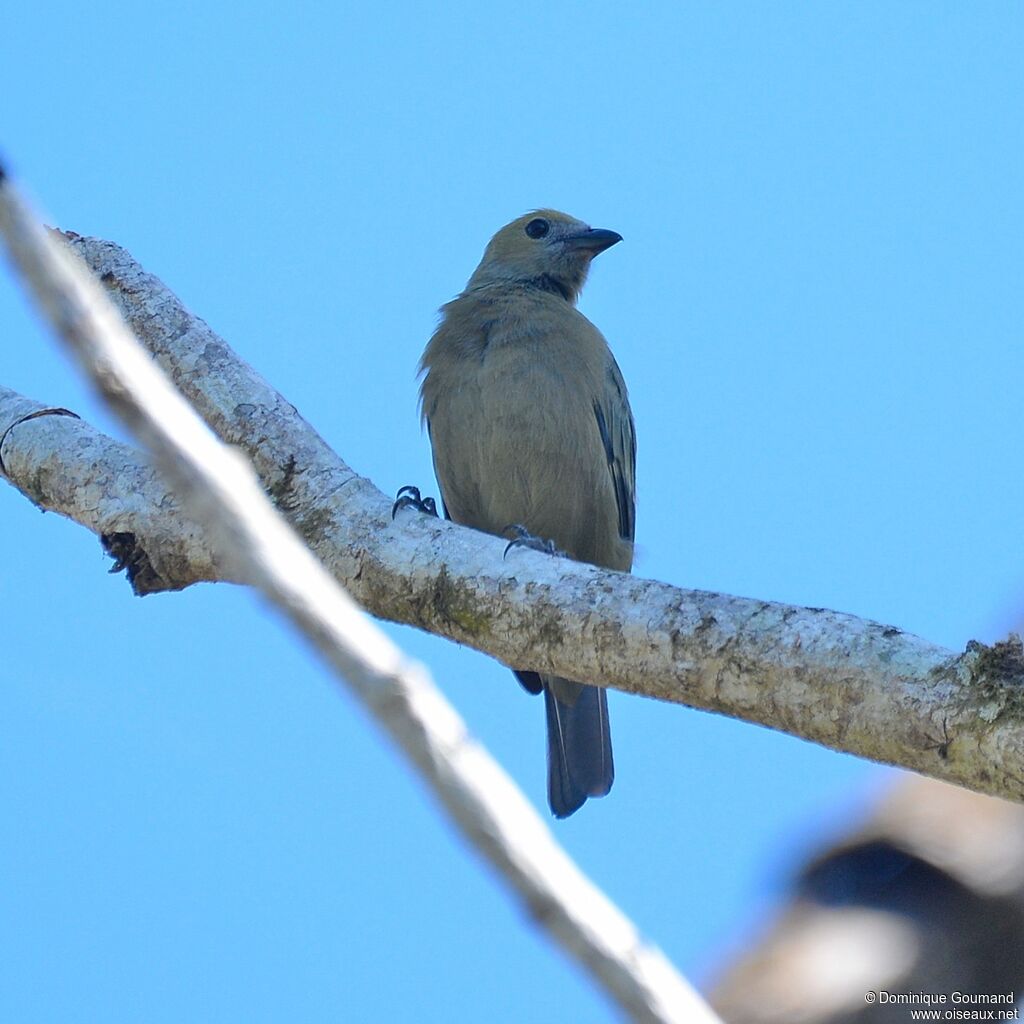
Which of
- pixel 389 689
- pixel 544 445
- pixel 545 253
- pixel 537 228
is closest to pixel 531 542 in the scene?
pixel 544 445

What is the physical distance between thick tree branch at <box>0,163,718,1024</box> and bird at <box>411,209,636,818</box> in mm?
4878

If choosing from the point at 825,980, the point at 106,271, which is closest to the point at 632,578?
the point at 825,980

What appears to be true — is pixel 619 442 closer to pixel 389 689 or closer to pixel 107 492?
pixel 107 492

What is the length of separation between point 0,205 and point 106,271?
442 centimetres

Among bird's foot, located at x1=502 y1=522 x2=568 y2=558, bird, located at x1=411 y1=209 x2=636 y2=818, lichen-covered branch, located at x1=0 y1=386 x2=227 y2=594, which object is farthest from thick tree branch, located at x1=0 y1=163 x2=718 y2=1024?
bird, located at x1=411 y1=209 x2=636 y2=818

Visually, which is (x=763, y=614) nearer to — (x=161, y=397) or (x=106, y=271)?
(x=161, y=397)

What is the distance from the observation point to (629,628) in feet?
12.6

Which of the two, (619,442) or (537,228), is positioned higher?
(537,228)

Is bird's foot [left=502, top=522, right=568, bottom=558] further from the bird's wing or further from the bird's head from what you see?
the bird's head

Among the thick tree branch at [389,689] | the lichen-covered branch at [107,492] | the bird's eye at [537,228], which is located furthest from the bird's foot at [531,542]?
the thick tree branch at [389,689]

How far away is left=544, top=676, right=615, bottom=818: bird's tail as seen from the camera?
260 inches

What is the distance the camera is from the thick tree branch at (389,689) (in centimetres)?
152

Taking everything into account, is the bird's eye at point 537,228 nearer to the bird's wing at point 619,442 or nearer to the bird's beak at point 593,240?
the bird's beak at point 593,240

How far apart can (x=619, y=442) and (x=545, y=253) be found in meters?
1.38
